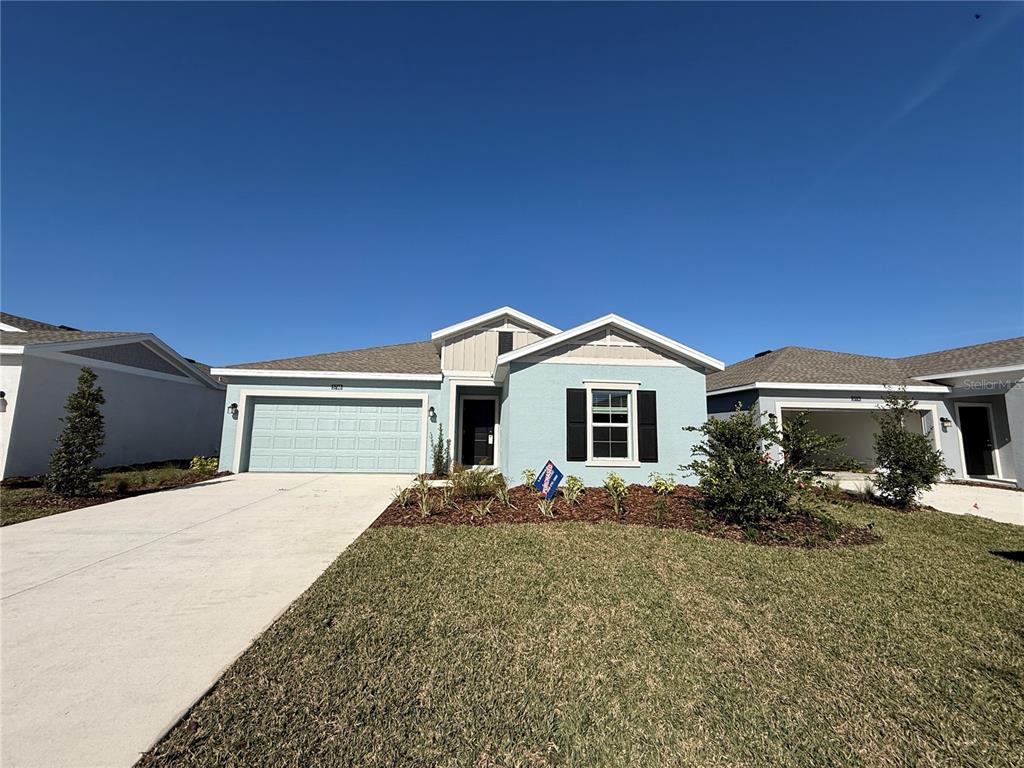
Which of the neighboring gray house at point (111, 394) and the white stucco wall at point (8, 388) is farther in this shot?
the neighboring gray house at point (111, 394)

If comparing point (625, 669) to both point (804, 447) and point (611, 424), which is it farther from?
point (611, 424)

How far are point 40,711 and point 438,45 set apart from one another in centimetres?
1382

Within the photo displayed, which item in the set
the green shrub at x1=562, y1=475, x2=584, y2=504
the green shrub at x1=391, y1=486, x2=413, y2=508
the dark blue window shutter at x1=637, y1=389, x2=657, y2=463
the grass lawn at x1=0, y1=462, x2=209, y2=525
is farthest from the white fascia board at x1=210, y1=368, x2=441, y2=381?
the dark blue window shutter at x1=637, y1=389, x2=657, y2=463

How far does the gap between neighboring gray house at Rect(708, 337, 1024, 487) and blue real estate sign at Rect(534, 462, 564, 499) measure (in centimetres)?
813

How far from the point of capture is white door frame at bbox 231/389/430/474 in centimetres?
1245

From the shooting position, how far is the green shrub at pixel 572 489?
825 centimetres

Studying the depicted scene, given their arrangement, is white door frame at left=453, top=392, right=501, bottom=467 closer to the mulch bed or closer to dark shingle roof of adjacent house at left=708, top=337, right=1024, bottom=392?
the mulch bed

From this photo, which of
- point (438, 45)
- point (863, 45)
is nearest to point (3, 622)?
point (438, 45)

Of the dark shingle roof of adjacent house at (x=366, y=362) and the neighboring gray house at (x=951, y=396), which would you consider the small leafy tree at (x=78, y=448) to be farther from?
the neighboring gray house at (x=951, y=396)

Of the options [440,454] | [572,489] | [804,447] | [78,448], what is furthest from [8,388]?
[804,447]

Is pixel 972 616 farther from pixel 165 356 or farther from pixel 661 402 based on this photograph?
pixel 165 356

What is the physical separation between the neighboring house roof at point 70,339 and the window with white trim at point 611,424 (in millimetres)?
15020

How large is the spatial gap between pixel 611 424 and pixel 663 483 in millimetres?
1847

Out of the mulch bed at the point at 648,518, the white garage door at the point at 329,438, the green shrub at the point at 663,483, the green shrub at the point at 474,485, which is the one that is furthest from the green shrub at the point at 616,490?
the white garage door at the point at 329,438
